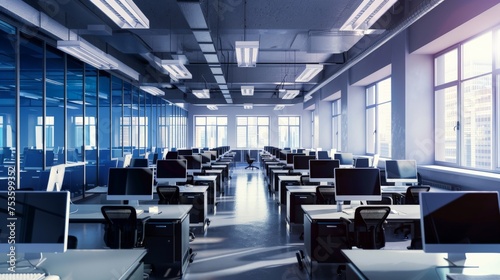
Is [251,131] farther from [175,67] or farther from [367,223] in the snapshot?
[367,223]

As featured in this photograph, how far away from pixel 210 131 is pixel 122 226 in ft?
62.5

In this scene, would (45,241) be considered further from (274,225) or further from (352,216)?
(274,225)

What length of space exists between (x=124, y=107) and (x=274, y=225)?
6.93 meters

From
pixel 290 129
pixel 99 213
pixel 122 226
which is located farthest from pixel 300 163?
pixel 290 129

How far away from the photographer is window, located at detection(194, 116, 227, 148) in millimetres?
22875

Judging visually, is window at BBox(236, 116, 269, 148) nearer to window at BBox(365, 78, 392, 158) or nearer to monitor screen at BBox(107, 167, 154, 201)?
window at BBox(365, 78, 392, 158)

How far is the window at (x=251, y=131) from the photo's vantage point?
75.0 feet

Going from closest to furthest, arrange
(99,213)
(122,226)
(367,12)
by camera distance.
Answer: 1. (122,226)
2. (99,213)
3. (367,12)

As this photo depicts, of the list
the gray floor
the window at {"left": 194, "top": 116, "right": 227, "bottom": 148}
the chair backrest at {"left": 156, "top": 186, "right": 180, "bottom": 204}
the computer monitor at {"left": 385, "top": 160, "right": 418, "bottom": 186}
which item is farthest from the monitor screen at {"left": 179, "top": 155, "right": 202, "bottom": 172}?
the window at {"left": 194, "top": 116, "right": 227, "bottom": 148}

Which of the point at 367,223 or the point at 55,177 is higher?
the point at 55,177

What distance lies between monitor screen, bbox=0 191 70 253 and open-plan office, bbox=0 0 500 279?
0.06ft

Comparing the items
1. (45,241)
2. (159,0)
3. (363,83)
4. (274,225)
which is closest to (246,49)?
(159,0)

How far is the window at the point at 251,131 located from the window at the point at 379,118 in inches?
436

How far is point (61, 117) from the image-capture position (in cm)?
825
